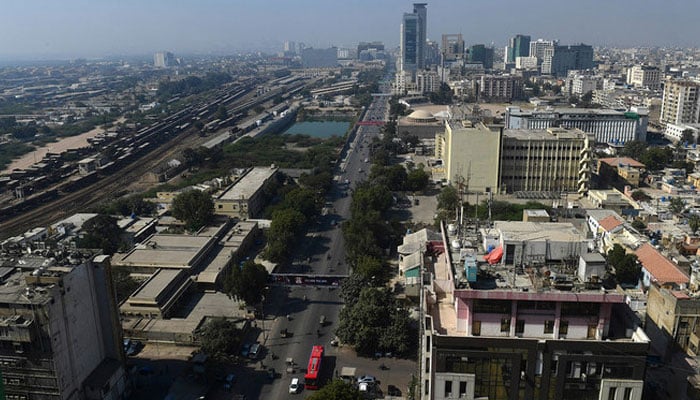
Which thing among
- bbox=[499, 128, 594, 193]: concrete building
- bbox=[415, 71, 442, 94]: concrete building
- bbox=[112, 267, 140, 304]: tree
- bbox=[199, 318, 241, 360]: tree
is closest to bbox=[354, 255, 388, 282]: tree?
bbox=[199, 318, 241, 360]: tree

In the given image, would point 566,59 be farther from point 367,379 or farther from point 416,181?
point 367,379

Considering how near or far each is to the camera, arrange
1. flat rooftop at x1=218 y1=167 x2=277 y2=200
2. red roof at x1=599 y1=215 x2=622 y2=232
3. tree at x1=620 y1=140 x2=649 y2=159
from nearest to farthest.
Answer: red roof at x1=599 y1=215 x2=622 y2=232
flat rooftop at x1=218 y1=167 x2=277 y2=200
tree at x1=620 y1=140 x2=649 y2=159

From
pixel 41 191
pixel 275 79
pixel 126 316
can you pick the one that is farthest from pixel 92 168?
pixel 275 79

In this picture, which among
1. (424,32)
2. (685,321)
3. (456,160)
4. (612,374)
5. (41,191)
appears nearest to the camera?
(612,374)

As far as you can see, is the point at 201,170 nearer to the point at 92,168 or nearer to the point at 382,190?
the point at 92,168

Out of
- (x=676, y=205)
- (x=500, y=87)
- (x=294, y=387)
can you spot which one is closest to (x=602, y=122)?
(x=676, y=205)

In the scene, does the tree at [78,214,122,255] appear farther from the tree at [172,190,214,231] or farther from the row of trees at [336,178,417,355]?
the row of trees at [336,178,417,355]
